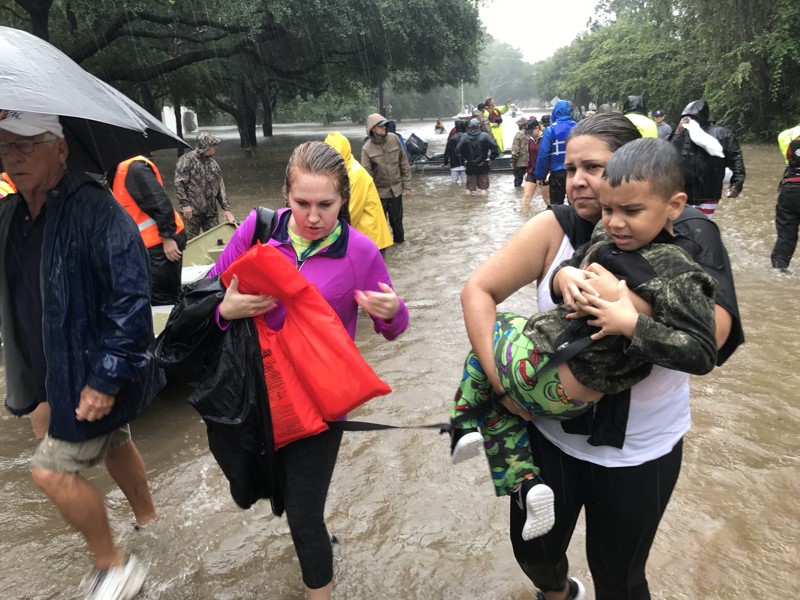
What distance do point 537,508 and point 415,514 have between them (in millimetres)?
1599

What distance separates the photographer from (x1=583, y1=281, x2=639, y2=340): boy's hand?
149 cm

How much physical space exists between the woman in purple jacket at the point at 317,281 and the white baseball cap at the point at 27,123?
82cm

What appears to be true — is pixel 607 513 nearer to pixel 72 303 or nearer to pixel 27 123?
pixel 72 303

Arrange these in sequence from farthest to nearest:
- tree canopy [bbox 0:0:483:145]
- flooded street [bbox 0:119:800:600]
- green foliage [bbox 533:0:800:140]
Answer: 1. green foliage [bbox 533:0:800:140]
2. tree canopy [bbox 0:0:483:145]
3. flooded street [bbox 0:119:800:600]

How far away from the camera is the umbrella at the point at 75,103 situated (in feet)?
6.38

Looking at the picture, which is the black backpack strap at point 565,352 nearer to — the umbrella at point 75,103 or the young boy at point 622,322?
the young boy at point 622,322

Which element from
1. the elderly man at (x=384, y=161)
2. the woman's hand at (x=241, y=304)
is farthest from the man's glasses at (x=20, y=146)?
the elderly man at (x=384, y=161)

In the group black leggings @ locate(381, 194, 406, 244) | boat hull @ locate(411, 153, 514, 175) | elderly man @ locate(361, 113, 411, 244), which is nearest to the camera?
elderly man @ locate(361, 113, 411, 244)

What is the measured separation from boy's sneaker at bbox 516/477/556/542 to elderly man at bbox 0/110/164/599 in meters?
1.51

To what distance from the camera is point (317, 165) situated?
6.90ft

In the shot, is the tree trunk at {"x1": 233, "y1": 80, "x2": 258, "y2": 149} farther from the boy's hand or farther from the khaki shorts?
the boy's hand

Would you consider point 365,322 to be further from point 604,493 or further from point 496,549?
point 604,493

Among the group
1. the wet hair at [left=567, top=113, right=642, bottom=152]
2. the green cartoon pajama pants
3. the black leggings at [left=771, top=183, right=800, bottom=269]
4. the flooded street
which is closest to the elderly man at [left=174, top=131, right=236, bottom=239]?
the flooded street

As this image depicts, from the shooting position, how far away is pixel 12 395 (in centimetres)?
263
